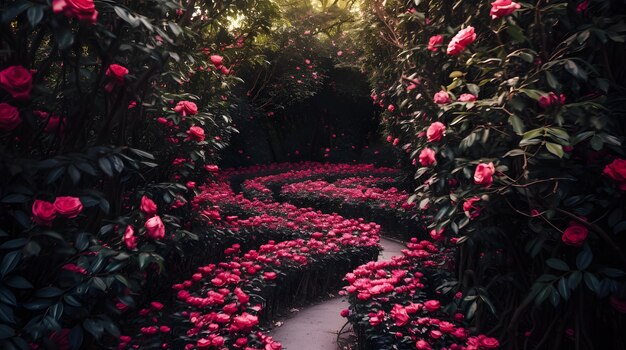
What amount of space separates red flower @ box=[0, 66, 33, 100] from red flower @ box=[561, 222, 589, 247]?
102 inches

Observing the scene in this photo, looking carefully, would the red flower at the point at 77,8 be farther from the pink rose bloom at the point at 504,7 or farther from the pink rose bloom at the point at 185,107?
the pink rose bloom at the point at 504,7

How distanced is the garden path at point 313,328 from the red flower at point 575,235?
220cm

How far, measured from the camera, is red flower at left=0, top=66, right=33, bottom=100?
1853mm

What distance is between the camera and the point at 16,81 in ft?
6.13

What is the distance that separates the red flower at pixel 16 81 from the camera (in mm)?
1853

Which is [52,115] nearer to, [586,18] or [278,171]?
[586,18]

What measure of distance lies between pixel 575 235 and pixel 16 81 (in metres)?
2.66

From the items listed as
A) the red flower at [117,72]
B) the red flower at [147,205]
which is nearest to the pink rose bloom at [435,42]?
the red flower at [117,72]

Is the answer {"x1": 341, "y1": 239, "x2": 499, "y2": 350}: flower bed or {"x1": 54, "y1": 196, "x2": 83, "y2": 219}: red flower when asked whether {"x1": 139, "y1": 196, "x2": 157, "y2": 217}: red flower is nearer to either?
{"x1": 54, "y1": 196, "x2": 83, "y2": 219}: red flower

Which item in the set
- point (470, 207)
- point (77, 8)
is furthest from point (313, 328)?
point (77, 8)

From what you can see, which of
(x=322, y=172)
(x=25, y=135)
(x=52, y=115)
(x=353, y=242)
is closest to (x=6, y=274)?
(x=25, y=135)

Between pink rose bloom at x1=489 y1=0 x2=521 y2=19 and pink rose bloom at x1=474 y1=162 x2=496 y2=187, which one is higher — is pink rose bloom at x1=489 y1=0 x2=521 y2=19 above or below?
above

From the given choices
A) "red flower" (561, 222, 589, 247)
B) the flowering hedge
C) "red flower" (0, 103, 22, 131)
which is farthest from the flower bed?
"red flower" (0, 103, 22, 131)

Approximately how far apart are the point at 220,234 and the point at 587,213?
3582mm
